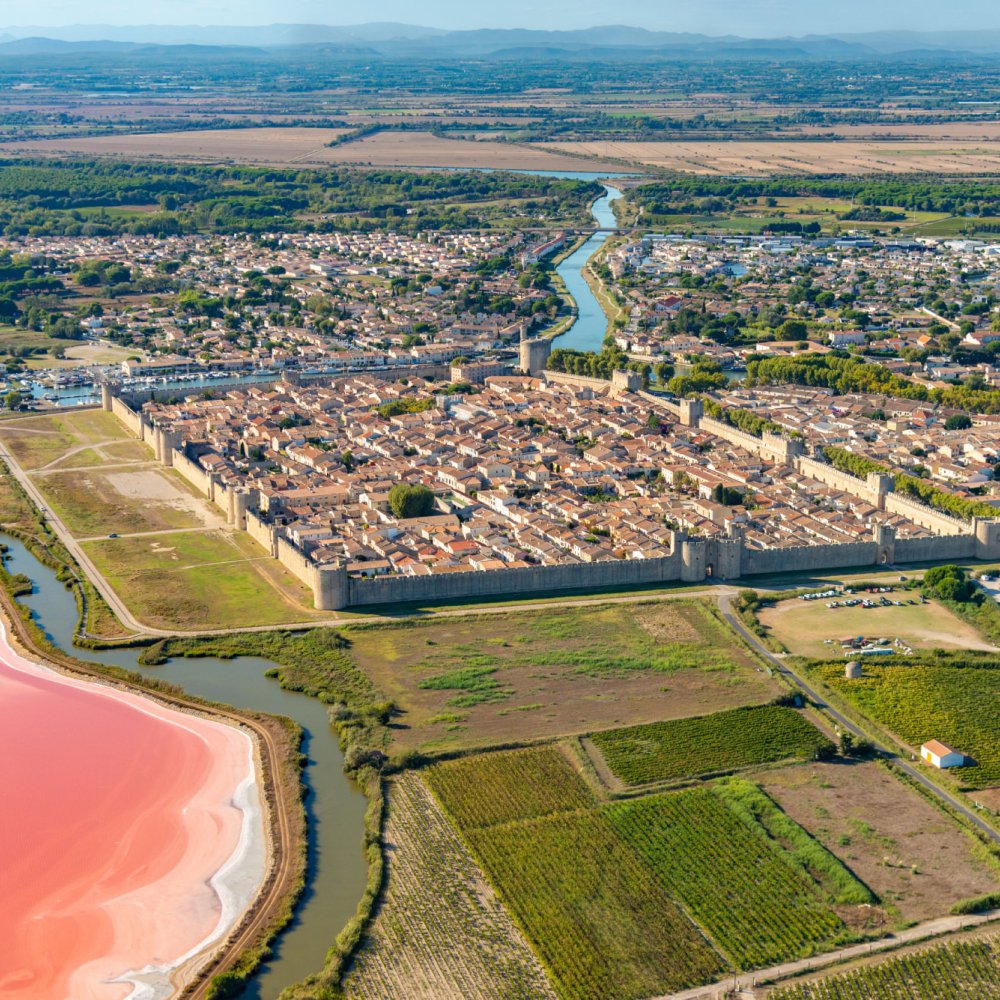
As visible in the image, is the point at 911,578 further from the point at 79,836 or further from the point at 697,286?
the point at 697,286

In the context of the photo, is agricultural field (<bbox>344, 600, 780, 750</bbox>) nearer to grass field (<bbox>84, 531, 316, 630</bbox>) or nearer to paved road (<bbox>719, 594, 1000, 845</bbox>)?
paved road (<bbox>719, 594, 1000, 845</bbox>)

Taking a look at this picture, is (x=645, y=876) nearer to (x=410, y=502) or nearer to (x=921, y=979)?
(x=921, y=979)

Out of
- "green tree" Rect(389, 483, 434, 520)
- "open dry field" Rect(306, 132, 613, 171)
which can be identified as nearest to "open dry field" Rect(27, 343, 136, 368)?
"green tree" Rect(389, 483, 434, 520)

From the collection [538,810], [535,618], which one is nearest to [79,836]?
[538,810]

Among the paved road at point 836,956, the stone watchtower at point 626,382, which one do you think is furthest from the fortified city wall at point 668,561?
the paved road at point 836,956

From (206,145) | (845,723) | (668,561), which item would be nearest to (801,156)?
(206,145)
